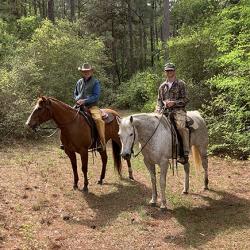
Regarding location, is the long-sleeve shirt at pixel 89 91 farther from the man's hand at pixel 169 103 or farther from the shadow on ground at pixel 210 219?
the shadow on ground at pixel 210 219

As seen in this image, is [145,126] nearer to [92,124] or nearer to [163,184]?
[163,184]

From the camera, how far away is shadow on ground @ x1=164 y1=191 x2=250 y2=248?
614 cm

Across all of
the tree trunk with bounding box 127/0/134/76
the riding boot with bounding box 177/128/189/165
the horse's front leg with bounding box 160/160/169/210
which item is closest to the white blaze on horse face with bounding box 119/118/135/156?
the horse's front leg with bounding box 160/160/169/210

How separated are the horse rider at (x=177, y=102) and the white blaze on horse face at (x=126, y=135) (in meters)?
1.26

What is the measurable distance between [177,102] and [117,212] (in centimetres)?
236

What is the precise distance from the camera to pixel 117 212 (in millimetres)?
7484

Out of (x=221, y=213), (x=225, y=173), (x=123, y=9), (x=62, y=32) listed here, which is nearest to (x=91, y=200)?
(x=221, y=213)

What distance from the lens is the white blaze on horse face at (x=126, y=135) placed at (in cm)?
661

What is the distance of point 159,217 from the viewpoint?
7047mm

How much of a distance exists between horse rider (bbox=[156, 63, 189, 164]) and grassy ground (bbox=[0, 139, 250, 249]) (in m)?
1.24

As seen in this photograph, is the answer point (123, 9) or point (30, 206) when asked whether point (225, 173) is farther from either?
point (123, 9)

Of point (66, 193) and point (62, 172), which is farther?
point (62, 172)

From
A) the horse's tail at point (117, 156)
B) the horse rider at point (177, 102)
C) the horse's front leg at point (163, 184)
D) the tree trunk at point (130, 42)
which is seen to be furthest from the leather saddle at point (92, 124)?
the tree trunk at point (130, 42)

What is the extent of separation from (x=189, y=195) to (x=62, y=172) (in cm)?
365
